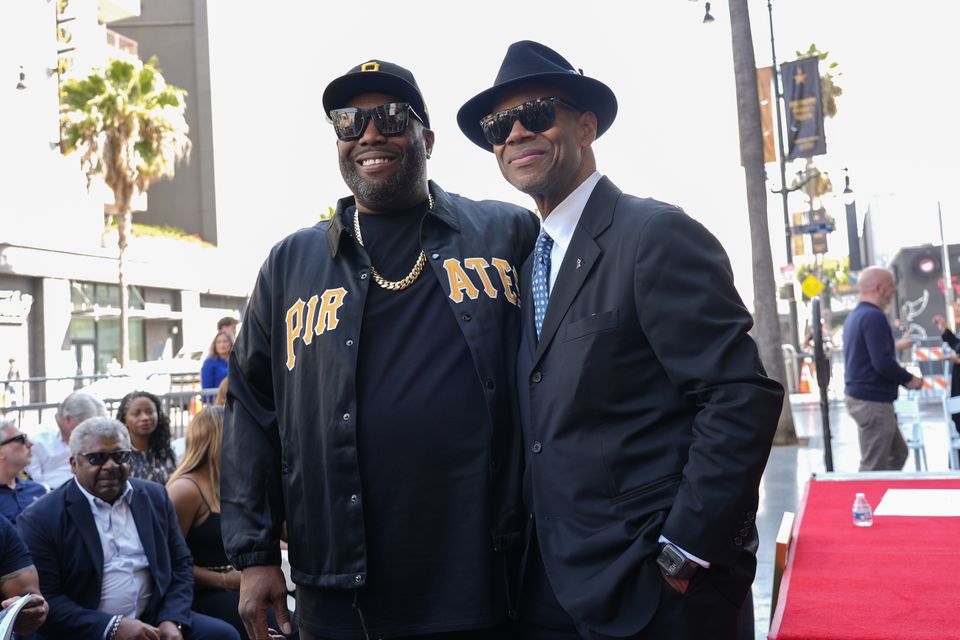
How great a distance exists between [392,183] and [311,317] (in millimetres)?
468

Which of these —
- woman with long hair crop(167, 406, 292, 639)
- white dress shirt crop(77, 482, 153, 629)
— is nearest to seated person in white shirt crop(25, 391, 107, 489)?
woman with long hair crop(167, 406, 292, 639)

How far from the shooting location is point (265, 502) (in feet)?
9.63

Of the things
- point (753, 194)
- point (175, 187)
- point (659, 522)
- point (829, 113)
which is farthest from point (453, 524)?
point (175, 187)

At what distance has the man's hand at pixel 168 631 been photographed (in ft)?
16.4

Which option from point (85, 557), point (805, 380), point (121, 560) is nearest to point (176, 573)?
point (121, 560)

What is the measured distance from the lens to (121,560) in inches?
202

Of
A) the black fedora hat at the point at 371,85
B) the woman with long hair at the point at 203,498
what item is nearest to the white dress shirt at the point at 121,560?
the woman with long hair at the point at 203,498

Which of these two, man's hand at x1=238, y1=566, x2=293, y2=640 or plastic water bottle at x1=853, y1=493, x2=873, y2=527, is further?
plastic water bottle at x1=853, y1=493, x2=873, y2=527

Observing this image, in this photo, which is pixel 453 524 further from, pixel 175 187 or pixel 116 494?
pixel 175 187

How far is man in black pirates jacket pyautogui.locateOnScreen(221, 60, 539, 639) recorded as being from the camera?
272 cm

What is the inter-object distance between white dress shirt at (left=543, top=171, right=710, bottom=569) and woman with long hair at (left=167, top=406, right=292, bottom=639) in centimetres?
350

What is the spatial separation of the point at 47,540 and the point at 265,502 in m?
2.50

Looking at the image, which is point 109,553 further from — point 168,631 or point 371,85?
point 371,85

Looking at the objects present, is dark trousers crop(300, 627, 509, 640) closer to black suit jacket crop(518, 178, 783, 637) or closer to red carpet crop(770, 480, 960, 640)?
black suit jacket crop(518, 178, 783, 637)
